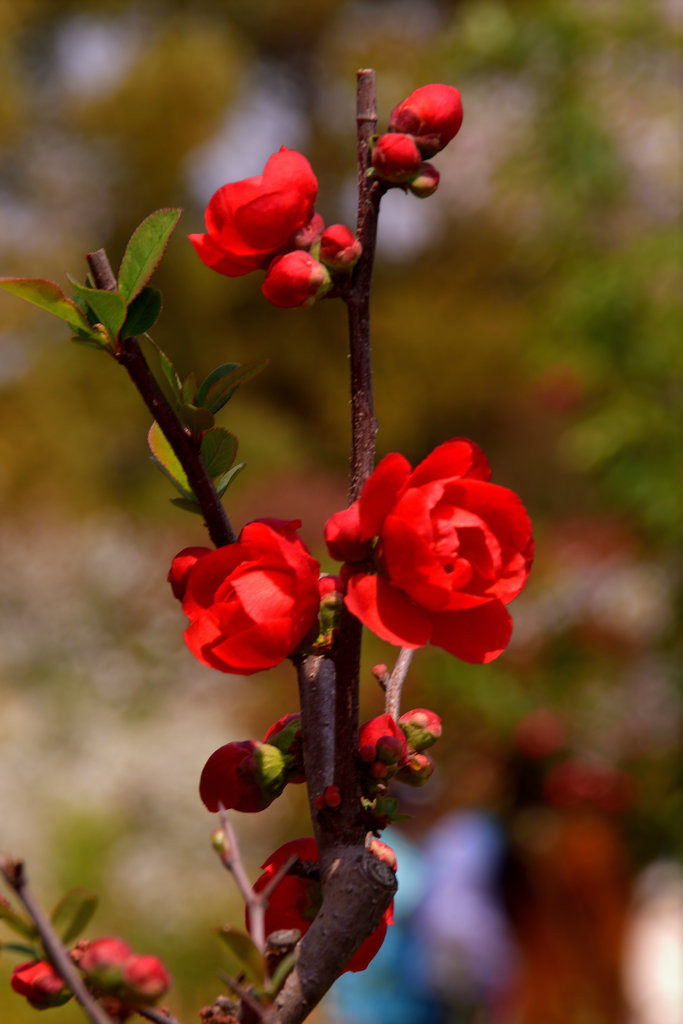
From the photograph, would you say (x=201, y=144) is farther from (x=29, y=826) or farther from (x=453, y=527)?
(x=453, y=527)

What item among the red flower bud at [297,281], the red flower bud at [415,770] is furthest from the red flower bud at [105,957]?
the red flower bud at [297,281]

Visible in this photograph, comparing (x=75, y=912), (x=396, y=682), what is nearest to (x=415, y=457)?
(x=396, y=682)

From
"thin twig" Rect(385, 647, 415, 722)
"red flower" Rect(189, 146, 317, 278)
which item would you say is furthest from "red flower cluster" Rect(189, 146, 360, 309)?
"thin twig" Rect(385, 647, 415, 722)

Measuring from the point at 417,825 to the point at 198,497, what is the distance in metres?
3.23

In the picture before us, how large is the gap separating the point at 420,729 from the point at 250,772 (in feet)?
0.23

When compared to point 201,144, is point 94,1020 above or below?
below

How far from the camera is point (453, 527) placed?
356 millimetres

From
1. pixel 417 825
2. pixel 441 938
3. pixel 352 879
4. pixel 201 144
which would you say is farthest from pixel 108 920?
pixel 201 144

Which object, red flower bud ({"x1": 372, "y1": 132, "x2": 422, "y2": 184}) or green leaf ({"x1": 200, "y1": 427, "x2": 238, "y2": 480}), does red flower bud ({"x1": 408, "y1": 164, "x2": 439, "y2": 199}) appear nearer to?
red flower bud ({"x1": 372, "y1": 132, "x2": 422, "y2": 184})

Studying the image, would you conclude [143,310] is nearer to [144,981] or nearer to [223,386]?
[223,386]

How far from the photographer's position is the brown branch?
35cm

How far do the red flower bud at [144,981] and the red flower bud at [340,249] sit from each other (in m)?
0.24

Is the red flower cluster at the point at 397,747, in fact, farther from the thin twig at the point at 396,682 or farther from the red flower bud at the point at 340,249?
the red flower bud at the point at 340,249

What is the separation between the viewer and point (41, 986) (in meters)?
0.34
